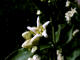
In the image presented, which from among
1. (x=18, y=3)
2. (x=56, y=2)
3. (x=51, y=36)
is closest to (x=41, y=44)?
(x=51, y=36)

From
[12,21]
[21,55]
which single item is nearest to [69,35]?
[21,55]

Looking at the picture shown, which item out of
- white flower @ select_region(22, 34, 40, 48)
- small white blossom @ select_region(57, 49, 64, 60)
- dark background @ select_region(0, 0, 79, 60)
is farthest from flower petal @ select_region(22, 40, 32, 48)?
dark background @ select_region(0, 0, 79, 60)

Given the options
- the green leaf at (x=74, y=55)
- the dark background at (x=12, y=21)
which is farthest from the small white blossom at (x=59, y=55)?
the dark background at (x=12, y=21)

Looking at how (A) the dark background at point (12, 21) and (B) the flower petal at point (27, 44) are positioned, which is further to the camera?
(A) the dark background at point (12, 21)

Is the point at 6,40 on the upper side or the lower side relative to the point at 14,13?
lower

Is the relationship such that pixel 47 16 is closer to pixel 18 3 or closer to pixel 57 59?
pixel 57 59

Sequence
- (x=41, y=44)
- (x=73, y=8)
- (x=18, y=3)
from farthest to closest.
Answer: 1. (x=18, y=3)
2. (x=73, y=8)
3. (x=41, y=44)

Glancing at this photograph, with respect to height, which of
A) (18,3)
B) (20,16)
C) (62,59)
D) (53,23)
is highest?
(18,3)

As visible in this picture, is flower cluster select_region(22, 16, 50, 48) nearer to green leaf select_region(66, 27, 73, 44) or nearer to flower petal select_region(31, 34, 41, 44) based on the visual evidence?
flower petal select_region(31, 34, 41, 44)

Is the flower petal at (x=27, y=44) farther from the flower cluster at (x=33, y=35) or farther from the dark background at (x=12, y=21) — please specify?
the dark background at (x=12, y=21)
